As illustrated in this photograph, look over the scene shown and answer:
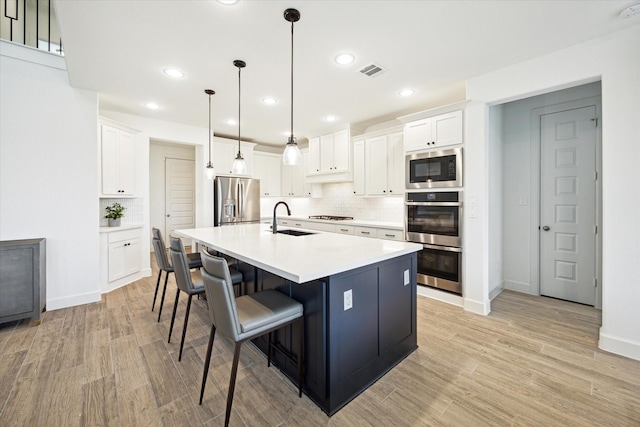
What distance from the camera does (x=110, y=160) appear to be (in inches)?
152

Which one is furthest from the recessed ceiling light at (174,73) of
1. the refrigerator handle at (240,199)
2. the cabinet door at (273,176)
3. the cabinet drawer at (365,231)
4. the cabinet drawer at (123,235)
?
the cabinet door at (273,176)

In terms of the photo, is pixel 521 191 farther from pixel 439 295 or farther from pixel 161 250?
pixel 161 250

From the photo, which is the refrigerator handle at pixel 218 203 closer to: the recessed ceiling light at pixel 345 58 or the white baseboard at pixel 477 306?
the recessed ceiling light at pixel 345 58

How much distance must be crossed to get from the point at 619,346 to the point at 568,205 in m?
1.77

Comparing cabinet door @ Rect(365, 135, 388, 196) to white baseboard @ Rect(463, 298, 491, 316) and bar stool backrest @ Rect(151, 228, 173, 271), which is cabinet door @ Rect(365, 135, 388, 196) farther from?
bar stool backrest @ Rect(151, 228, 173, 271)

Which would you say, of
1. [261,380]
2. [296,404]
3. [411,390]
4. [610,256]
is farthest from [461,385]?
[610,256]

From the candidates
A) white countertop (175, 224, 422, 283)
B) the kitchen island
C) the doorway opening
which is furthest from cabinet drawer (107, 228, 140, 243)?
the doorway opening

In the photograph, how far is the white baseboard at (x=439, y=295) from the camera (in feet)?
10.8

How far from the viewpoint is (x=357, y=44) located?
240 centimetres

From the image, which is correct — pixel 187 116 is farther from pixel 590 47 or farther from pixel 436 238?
pixel 590 47

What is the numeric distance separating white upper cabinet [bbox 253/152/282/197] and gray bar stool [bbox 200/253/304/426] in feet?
15.1

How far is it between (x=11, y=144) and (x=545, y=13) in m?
5.22

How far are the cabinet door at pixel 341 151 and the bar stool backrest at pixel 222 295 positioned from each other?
12.1ft

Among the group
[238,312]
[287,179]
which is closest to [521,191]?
[238,312]
